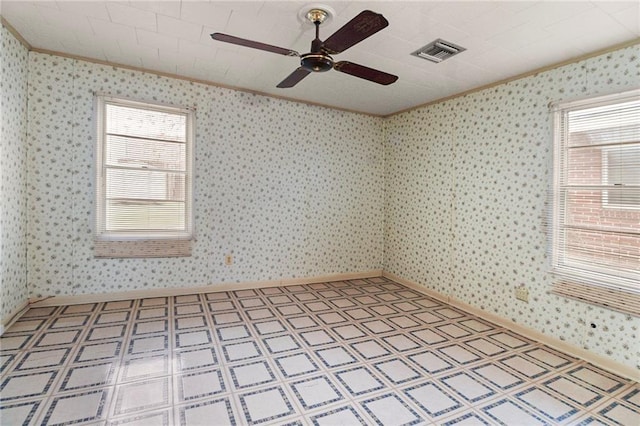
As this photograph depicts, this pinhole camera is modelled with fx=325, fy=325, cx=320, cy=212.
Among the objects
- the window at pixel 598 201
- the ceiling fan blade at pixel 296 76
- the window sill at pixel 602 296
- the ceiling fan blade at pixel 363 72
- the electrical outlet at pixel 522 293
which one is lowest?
the electrical outlet at pixel 522 293

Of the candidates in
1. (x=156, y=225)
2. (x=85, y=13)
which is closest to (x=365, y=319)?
(x=156, y=225)

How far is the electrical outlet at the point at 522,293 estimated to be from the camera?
3070mm

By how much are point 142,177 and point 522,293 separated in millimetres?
4104

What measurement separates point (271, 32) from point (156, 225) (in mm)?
2433

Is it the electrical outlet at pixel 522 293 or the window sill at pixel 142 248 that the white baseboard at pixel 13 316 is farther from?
the electrical outlet at pixel 522 293

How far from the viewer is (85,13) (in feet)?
7.90

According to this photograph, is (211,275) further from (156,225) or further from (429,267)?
(429,267)

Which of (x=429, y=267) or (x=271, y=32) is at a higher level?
(x=271, y=32)

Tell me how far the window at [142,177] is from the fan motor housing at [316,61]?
2143 millimetres

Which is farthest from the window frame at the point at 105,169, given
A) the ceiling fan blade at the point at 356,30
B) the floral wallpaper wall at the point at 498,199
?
the floral wallpaper wall at the point at 498,199

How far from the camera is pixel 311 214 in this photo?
4543mm

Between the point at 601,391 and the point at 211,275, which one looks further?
the point at 211,275

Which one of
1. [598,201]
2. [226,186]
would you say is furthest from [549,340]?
[226,186]

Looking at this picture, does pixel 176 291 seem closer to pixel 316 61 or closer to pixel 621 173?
pixel 316 61
